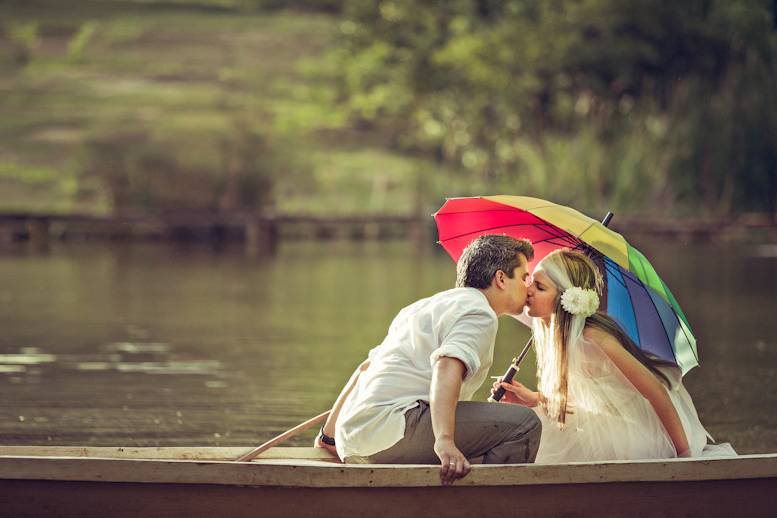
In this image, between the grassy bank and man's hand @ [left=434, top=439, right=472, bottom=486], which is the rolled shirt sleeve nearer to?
man's hand @ [left=434, top=439, right=472, bottom=486]

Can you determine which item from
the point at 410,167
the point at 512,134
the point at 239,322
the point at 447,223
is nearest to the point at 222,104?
the point at 410,167

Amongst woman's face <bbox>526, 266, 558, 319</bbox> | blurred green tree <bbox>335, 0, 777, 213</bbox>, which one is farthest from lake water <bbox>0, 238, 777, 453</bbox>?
blurred green tree <bbox>335, 0, 777, 213</bbox>

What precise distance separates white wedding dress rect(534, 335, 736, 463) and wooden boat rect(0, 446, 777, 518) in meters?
0.48

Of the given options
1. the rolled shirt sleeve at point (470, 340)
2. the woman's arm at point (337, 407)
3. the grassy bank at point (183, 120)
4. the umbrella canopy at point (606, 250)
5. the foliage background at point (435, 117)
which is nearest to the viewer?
the rolled shirt sleeve at point (470, 340)

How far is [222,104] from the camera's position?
6153 centimetres

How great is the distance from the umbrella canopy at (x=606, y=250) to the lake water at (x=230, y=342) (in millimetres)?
2522

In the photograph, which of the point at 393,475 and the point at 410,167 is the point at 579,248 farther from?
the point at 410,167

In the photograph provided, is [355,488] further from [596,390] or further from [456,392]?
[596,390]

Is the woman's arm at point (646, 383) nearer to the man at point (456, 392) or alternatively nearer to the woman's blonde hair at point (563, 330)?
the woman's blonde hair at point (563, 330)

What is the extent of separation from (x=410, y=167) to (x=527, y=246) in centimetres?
5060

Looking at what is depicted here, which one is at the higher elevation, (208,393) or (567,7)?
(567,7)

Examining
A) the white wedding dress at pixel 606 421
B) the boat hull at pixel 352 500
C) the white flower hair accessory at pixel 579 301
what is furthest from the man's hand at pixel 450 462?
the white wedding dress at pixel 606 421

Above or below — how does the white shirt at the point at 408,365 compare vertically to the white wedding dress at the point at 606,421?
above

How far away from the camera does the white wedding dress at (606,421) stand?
19.6ft
